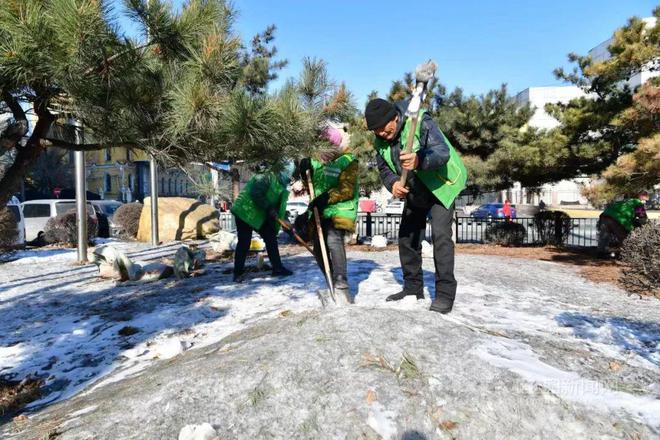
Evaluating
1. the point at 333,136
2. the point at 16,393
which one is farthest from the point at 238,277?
the point at 16,393

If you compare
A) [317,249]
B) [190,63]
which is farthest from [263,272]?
[190,63]

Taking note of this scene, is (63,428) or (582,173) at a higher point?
(582,173)

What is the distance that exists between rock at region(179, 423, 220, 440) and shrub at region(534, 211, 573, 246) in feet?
36.3

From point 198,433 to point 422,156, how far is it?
2163 mm

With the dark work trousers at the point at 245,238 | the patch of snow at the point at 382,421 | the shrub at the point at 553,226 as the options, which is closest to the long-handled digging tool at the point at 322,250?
the dark work trousers at the point at 245,238

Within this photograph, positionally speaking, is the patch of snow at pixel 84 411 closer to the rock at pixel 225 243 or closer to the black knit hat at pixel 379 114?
the black knit hat at pixel 379 114

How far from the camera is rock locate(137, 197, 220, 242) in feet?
41.2

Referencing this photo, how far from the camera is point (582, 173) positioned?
381 inches

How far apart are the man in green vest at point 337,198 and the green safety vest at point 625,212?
595 centimetres

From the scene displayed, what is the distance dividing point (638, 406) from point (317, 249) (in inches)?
112

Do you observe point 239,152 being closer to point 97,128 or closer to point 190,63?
point 190,63

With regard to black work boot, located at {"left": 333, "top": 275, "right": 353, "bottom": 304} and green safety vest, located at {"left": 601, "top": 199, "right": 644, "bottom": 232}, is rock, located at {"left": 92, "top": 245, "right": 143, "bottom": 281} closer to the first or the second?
black work boot, located at {"left": 333, "top": 275, "right": 353, "bottom": 304}

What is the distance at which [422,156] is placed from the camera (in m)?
3.28

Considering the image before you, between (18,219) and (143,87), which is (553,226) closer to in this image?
(143,87)
